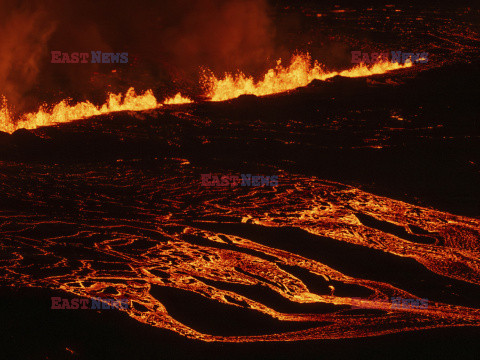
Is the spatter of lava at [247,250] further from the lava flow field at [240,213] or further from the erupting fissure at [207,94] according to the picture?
the erupting fissure at [207,94]

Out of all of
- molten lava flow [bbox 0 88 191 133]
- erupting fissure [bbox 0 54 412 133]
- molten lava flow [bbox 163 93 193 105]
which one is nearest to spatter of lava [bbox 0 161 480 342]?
molten lava flow [bbox 0 88 191 133]

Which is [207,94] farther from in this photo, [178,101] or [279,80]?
[279,80]

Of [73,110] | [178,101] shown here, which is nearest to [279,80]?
[178,101]

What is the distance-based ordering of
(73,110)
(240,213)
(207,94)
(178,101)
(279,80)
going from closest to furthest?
(240,213) < (73,110) < (178,101) < (207,94) < (279,80)

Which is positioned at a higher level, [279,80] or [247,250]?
[279,80]

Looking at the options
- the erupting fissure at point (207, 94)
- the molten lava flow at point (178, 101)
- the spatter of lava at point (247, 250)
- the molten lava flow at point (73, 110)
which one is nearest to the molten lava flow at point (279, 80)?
the erupting fissure at point (207, 94)

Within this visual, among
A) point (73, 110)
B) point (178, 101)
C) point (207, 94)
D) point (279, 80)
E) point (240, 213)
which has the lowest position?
point (240, 213)
